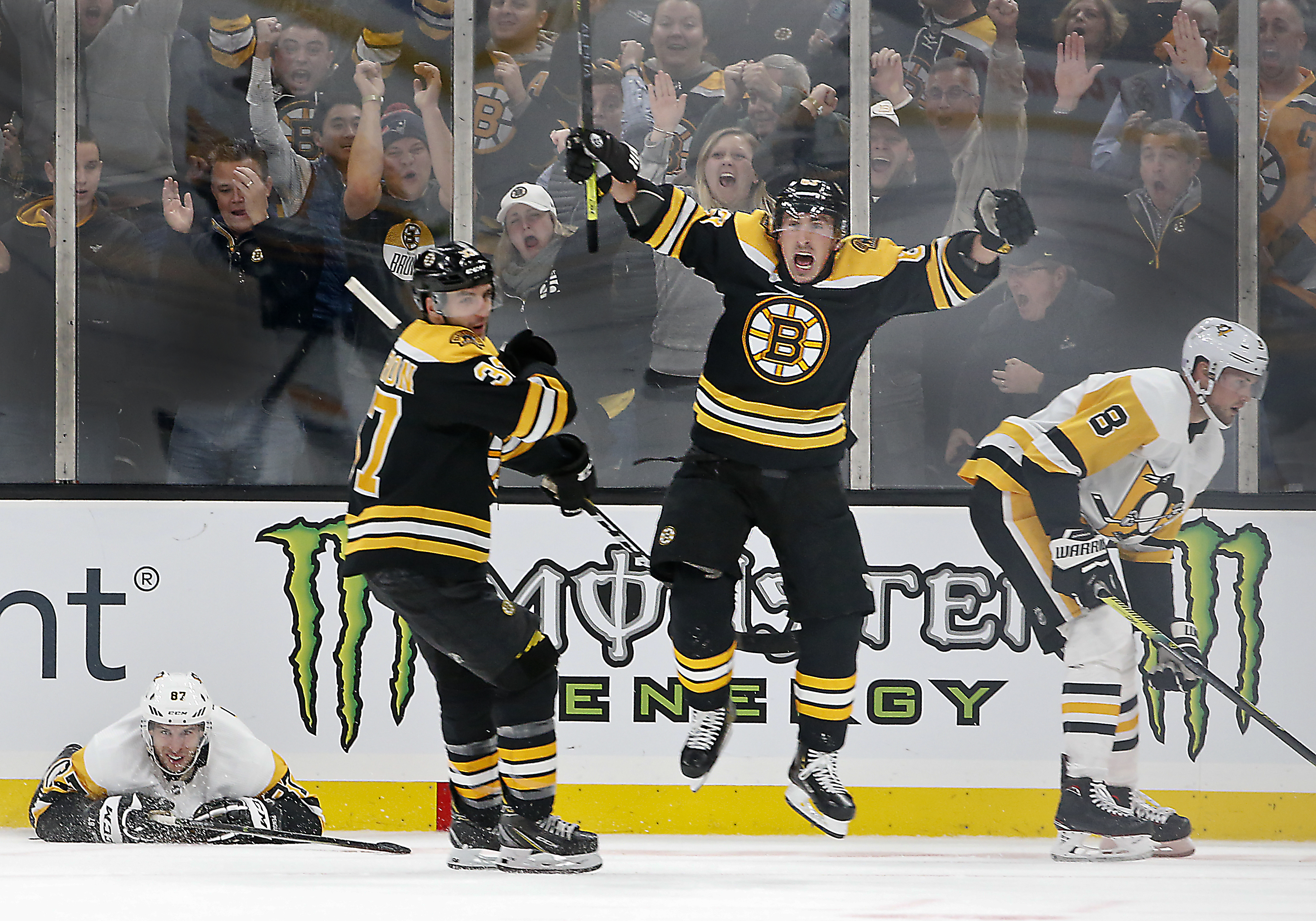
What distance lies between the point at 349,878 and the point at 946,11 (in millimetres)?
2836

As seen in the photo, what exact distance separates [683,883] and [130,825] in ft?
4.88

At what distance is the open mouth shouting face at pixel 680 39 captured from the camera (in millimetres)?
4035

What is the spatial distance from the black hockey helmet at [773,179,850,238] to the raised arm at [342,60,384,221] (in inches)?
50.7

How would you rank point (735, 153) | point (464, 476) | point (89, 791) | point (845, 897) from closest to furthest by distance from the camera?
1. point (845, 897)
2. point (464, 476)
3. point (89, 791)
4. point (735, 153)

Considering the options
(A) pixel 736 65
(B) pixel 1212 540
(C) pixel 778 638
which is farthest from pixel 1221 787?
(A) pixel 736 65

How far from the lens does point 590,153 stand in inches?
125

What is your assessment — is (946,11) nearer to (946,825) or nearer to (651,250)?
(651,250)

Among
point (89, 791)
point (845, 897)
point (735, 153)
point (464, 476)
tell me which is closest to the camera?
point (845, 897)

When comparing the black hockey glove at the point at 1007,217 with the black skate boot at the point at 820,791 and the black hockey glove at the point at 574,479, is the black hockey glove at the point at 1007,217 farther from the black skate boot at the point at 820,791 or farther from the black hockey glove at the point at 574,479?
the black skate boot at the point at 820,791

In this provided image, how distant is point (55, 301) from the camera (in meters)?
4.02

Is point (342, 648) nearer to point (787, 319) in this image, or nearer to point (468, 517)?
point (468, 517)

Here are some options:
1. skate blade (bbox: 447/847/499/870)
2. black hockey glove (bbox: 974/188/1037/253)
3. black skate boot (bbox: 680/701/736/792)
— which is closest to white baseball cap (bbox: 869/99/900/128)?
black hockey glove (bbox: 974/188/1037/253)

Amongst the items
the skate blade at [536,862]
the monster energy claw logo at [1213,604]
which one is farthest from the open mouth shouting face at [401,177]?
the monster energy claw logo at [1213,604]

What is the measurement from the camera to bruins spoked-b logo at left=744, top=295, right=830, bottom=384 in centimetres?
331
